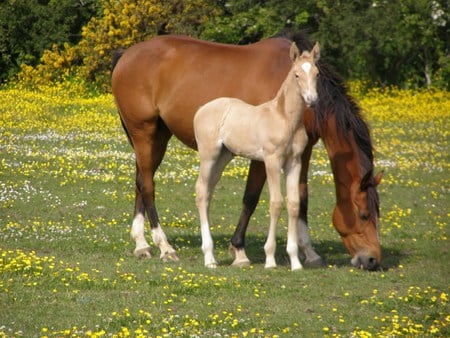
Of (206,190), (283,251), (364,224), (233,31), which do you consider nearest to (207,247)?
(206,190)

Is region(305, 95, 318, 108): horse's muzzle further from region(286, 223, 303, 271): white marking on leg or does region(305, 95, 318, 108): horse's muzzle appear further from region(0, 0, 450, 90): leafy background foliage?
region(0, 0, 450, 90): leafy background foliage

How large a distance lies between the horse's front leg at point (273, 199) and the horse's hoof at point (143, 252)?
5.55 ft

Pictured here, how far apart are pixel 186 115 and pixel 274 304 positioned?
367 cm

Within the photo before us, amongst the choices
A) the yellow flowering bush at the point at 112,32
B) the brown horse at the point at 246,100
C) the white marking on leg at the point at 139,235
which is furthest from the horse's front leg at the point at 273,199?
the yellow flowering bush at the point at 112,32

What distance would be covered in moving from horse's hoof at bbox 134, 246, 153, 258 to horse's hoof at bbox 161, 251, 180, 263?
233mm

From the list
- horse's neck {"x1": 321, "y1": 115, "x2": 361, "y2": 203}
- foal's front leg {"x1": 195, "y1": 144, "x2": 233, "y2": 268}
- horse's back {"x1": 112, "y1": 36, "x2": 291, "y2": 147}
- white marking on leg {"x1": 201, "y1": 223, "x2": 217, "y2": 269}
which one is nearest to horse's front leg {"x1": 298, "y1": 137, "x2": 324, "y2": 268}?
horse's neck {"x1": 321, "y1": 115, "x2": 361, "y2": 203}

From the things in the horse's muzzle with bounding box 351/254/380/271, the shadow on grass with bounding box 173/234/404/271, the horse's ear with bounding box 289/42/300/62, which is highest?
the horse's ear with bounding box 289/42/300/62

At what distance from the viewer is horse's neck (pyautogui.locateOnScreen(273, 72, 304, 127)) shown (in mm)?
10711

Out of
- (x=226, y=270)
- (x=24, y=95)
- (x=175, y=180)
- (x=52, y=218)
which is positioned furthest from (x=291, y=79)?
(x=24, y=95)

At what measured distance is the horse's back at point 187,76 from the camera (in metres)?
12.0

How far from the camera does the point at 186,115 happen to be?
12305mm

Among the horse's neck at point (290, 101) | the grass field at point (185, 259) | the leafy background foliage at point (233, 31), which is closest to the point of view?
the grass field at point (185, 259)

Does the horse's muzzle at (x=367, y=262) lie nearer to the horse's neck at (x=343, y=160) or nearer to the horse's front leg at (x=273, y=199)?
the horse's neck at (x=343, y=160)

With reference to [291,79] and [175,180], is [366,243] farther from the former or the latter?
[175,180]
